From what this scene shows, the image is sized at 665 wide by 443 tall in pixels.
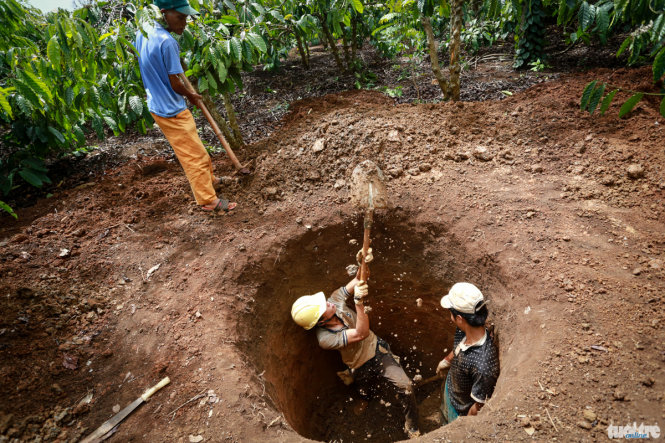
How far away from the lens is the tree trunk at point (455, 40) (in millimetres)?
3648

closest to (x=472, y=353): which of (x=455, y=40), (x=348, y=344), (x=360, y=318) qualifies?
(x=360, y=318)

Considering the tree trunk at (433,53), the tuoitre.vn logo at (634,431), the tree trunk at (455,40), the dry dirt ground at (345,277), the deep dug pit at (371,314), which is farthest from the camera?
the tree trunk at (433,53)

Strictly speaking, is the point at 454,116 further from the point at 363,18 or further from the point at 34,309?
the point at 34,309

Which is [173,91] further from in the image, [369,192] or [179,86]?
[369,192]

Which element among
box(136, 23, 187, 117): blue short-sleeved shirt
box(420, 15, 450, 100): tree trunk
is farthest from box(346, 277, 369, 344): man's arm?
box(420, 15, 450, 100): tree trunk

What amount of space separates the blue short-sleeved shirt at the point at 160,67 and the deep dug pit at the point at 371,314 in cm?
157

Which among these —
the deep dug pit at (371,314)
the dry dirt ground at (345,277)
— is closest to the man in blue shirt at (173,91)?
the dry dirt ground at (345,277)

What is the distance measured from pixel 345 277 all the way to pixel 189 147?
2014 mm

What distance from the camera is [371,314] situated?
3951 mm

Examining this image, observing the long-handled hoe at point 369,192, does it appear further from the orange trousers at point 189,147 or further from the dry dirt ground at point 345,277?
the orange trousers at point 189,147

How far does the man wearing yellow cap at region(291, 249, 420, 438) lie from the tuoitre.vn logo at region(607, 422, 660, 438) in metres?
1.55

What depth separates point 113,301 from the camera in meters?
2.64

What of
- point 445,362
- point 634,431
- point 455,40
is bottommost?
point 445,362

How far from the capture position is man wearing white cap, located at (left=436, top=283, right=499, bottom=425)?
7.20ft
